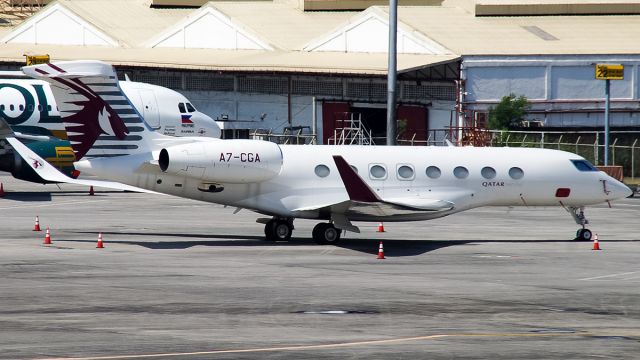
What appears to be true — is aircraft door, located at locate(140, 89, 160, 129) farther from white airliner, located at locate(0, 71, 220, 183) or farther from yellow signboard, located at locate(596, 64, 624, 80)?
yellow signboard, located at locate(596, 64, 624, 80)

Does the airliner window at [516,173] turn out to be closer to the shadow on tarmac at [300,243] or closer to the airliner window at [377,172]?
the shadow on tarmac at [300,243]

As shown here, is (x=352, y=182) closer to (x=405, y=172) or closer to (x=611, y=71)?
(x=405, y=172)

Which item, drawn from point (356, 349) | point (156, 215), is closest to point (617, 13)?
point (156, 215)

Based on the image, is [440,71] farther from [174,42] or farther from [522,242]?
[522,242]

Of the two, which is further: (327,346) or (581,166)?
(581,166)

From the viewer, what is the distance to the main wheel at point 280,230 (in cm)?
3494

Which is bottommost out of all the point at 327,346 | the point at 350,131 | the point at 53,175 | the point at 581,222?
the point at 327,346

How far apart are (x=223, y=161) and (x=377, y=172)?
4.57m

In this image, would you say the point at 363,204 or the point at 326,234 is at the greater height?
the point at 363,204

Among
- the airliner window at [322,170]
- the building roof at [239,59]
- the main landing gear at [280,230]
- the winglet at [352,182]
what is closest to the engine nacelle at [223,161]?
the airliner window at [322,170]

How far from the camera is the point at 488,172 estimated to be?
3550 cm

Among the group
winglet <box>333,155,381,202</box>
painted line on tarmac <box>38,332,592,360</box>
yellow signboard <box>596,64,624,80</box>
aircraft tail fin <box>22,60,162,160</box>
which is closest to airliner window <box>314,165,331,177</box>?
winglet <box>333,155,381,202</box>

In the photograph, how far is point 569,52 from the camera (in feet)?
245

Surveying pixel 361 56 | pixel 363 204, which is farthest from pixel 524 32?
pixel 363 204
